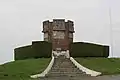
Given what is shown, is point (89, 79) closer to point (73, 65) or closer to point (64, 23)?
point (73, 65)

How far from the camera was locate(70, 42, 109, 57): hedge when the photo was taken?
111 ft

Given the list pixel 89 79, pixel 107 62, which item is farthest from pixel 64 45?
pixel 89 79

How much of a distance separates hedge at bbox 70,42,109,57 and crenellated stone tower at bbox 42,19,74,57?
0.91 meters

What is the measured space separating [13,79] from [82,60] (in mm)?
10478

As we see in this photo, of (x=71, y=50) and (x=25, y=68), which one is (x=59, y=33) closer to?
(x=71, y=50)

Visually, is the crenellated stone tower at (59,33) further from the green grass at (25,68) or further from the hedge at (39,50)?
the green grass at (25,68)

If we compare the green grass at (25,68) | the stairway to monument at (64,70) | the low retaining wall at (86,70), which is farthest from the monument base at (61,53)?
the low retaining wall at (86,70)

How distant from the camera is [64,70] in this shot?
25.7 m

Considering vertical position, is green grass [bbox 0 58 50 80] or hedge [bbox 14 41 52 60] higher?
hedge [bbox 14 41 52 60]

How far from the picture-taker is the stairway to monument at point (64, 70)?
24656 mm

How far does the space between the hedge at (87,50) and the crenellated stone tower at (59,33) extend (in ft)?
2.97

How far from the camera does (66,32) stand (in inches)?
1352

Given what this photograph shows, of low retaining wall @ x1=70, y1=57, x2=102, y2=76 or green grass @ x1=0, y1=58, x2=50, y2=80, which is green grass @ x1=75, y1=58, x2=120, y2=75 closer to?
low retaining wall @ x1=70, y1=57, x2=102, y2=76

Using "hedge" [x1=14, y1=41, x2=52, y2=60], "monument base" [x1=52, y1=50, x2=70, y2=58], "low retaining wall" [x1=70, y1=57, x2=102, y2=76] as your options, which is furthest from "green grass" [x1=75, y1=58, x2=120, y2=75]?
"hedge" [x1=14, y1=41, x2=52, y2=60]
